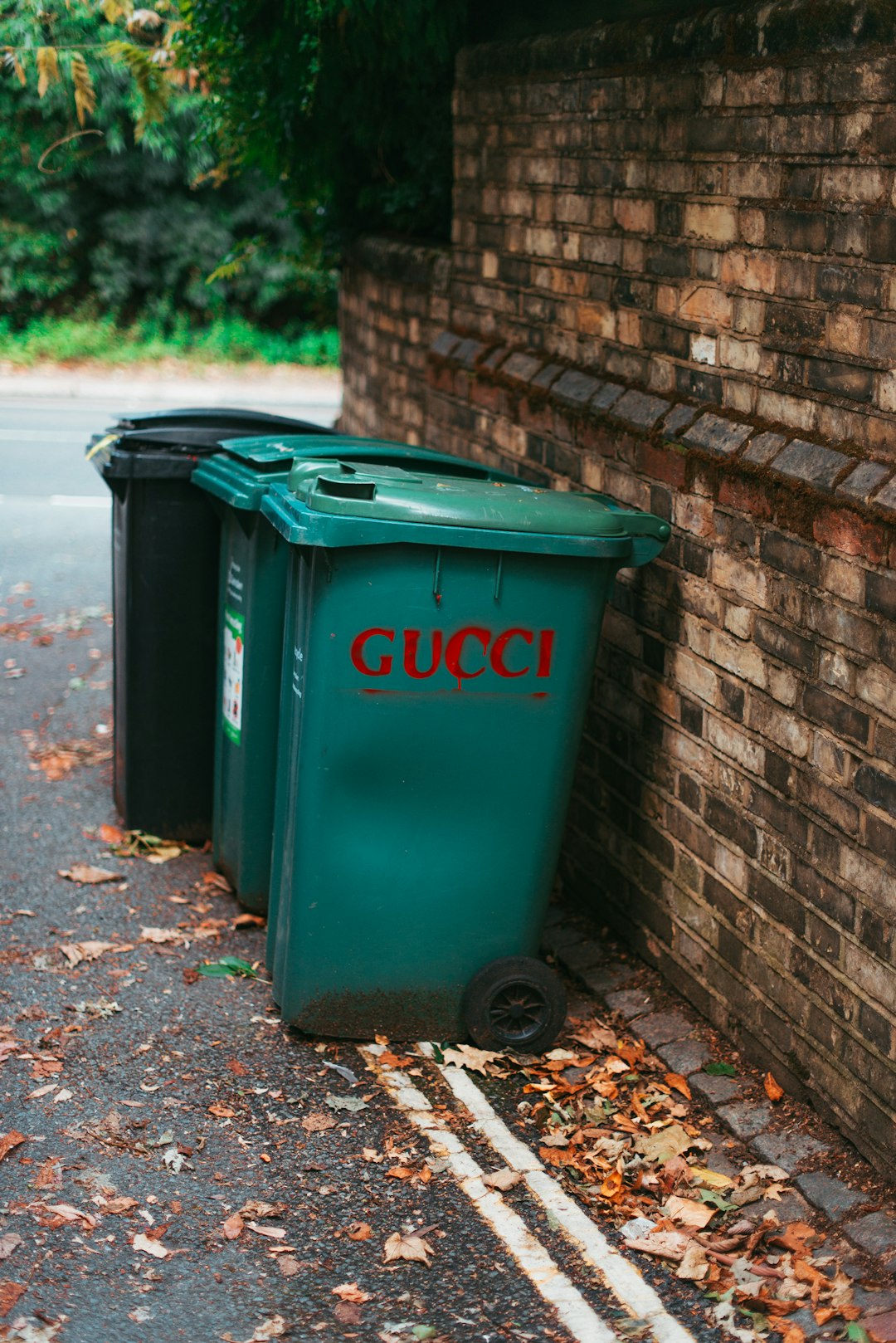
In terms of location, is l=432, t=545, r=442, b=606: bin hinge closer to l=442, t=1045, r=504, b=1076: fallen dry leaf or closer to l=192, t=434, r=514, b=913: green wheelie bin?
l=192, t=434, r=514, b=913: green wheelie bin

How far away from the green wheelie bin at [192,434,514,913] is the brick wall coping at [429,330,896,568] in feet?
1.54

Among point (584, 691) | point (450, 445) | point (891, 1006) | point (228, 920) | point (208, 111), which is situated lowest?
point (228, 920)

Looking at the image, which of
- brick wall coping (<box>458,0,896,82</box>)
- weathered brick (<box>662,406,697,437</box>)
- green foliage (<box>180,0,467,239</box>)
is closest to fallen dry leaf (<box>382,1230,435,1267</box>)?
weathered brick (<box>662,406,697,437</box>)

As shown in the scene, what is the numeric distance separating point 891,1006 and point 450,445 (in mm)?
3680

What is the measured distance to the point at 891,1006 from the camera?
11.0 ft

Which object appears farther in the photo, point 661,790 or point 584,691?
point 661,790

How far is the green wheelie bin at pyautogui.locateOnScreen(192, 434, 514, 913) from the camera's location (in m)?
4.79

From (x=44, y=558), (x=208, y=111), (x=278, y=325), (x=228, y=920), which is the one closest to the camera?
(x=228, y=920)

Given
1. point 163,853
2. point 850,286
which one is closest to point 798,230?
point 850,286

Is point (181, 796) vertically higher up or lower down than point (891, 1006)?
lower down

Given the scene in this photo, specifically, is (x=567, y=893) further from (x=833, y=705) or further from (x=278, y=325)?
(x=278, y=325)

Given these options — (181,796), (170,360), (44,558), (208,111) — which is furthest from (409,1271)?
(170,360)

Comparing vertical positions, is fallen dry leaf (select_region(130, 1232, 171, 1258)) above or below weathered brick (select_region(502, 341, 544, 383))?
below

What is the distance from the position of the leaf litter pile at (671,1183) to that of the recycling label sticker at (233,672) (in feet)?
4.84
